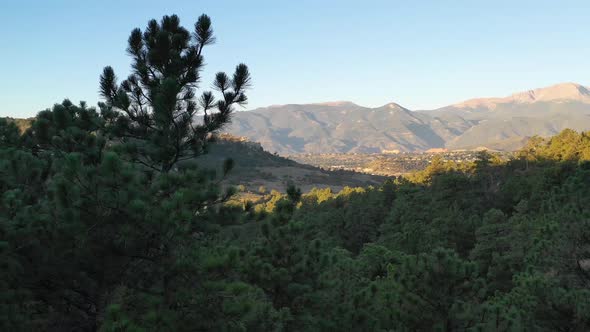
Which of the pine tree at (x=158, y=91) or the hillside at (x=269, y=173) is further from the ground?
the pine tree at (x=158, y=91)

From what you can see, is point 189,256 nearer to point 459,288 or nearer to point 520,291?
point 459,288

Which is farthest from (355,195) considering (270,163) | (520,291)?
(270,163)

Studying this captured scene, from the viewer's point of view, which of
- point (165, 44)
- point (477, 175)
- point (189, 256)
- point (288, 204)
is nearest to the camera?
point (189, 256)

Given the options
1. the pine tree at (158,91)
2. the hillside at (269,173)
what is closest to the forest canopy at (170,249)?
the pine tree at (158,91)

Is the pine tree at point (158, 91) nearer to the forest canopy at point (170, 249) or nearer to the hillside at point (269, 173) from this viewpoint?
the forest canopy at point (170, 249)

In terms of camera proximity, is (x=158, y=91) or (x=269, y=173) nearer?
(x=158, y=91)

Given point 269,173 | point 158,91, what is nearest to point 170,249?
point 158,91

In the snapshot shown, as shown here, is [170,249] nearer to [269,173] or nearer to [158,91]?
[158,91]

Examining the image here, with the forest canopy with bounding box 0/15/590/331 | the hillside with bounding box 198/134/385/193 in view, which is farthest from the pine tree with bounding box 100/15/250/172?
A: the hillside with bounding box 198/134/385/193

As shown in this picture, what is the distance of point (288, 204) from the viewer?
44.1 ft

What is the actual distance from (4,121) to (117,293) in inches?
287

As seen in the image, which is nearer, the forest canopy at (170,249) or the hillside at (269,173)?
the forest canopy at (170,249)

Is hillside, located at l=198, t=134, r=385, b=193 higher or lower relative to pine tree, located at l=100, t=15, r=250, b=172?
lower

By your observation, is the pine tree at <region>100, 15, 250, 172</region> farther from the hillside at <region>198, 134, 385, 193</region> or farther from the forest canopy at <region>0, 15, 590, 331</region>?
the hillside at <region>198, 134, 385, 193</region>
